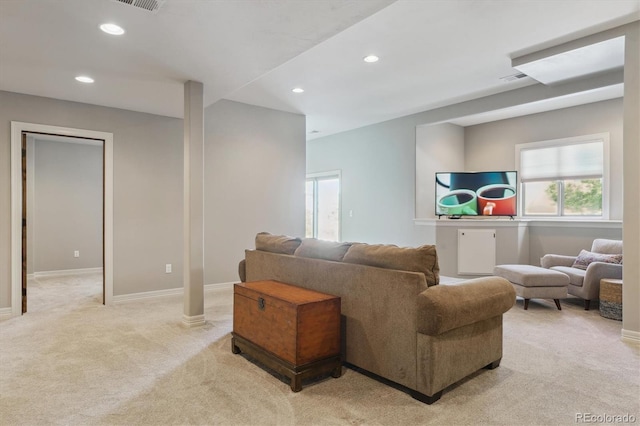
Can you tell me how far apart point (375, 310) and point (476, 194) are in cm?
449

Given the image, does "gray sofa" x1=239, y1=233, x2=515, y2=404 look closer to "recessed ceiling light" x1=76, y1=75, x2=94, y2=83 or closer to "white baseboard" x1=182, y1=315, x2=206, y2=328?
"white baseboard" x1=182, y1=315, x2=206, y2=328

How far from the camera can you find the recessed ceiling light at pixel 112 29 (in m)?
2.80

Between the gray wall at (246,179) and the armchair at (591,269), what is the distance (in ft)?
12.1

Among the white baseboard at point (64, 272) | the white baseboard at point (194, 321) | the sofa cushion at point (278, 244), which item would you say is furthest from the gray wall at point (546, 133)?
the white baseboard at point (64, 272)

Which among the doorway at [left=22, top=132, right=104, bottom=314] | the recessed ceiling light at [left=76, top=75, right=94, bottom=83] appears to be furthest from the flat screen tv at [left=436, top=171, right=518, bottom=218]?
the doorway at [left=22, top=132, right=104, bottom=314]

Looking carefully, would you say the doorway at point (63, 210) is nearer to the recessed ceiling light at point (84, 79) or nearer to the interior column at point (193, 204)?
the recessed ceiling light at point (84, 79)

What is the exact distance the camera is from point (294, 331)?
8.00ft

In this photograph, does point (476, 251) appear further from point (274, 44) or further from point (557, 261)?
point (274, 44)

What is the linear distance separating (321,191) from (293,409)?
7066 millimetres

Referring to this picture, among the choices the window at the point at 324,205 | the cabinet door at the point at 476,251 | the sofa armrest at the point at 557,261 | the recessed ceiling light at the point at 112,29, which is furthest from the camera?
the window at the point at 324,205

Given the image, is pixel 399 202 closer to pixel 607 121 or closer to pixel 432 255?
pixel 607 121

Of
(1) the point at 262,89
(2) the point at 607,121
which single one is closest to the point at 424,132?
(2) the point at 607,121

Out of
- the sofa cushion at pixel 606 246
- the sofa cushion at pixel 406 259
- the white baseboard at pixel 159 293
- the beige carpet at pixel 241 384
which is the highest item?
the sofa cushion at pixel 406 259

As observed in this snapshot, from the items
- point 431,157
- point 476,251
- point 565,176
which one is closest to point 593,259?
point 476,251
